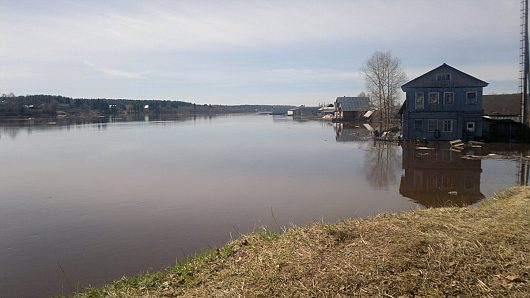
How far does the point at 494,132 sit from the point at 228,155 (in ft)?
73.1

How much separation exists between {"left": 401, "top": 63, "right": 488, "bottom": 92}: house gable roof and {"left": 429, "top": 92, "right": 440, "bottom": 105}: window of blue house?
635 millimetres

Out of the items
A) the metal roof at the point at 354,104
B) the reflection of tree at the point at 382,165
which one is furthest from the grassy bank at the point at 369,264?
the metal roof at the point at 354,104

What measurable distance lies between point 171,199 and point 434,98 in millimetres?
25669

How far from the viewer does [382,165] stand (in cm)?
2236

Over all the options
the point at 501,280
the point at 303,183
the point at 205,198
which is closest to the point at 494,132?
the point at 303,183

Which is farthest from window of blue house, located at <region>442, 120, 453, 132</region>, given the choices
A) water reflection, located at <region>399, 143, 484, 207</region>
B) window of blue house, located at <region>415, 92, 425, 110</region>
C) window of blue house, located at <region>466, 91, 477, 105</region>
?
water reflection, located at <region>399, 143, 484, 207</region>

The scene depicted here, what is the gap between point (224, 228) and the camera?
1086cm

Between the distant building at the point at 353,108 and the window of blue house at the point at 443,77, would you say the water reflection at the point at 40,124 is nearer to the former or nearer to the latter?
the distant building at the point at 353,108

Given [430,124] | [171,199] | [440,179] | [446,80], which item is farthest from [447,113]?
[171,199]

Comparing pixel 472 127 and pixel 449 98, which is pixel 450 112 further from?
pixel 472 127

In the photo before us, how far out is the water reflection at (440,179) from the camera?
13922mm

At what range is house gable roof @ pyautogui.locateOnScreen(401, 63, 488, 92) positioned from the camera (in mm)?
31891

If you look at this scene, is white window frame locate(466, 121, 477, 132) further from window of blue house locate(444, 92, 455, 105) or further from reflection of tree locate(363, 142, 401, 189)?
reflection of tree locate(363, 142, 401, 189)

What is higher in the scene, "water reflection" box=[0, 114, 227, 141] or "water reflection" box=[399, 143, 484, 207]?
"water reflection" box=[0, 114, 227, 141]
